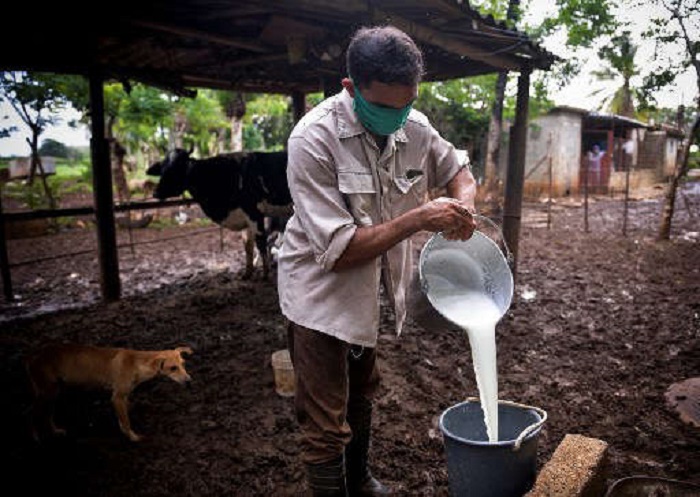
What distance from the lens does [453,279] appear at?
7.97 ft

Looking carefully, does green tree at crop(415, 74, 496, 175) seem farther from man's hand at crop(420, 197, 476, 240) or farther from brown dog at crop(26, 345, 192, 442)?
man's hand at crop(420, 197, 476, 240)

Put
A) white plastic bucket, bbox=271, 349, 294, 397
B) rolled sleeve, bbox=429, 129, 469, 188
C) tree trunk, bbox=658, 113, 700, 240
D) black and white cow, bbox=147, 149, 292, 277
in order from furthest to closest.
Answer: tree trunk, bbox=658, 113, 700, 240, black and white cow, bbox=147, 149, 292, 277, white plastic bucket, bbox=271, 349, 294, 397, rolled sleeve, bbox=429, 129, 469, 188

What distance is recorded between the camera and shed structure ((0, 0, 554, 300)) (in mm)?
4055

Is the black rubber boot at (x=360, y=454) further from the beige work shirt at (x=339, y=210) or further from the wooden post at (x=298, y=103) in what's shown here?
the wooden post at (x=298, y=103)

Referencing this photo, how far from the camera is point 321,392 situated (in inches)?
85.4

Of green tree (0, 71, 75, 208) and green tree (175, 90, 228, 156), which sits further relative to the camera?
green tree (175, 90, 228, 156)

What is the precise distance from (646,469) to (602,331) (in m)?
2.45

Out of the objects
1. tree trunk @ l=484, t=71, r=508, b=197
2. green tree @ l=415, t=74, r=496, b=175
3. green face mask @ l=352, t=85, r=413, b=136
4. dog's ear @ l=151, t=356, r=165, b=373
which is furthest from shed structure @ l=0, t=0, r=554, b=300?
green tree @ l=415, t=74, r=496, b=175

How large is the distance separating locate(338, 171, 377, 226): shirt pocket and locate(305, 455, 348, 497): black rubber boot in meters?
0.99

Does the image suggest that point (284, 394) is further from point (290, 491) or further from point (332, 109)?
point (332, 109)

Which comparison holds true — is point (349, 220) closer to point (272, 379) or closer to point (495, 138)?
point (272, 379)

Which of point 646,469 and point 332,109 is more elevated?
point 332,109

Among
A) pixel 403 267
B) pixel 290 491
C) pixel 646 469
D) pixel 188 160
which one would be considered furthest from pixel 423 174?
pixel 188 160

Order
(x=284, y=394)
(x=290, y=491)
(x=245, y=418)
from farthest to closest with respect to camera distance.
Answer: (x=284, y=394), (x=245, y=418), (x=290, y=491)
